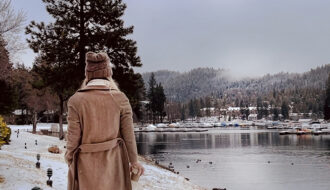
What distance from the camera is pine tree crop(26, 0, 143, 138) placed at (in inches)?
1079

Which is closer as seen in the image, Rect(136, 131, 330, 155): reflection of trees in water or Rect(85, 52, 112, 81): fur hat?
Rect(85, 52, 112, 81): fur hat

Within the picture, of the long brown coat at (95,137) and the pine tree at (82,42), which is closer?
the long brown coat at (95,137)

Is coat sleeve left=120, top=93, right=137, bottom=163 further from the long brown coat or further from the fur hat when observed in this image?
the fur hat

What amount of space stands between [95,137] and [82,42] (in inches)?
942

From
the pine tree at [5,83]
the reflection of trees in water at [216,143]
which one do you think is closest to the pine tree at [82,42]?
the pine tree at [5,83]

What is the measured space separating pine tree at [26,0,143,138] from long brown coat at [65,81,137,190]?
22.8 meters

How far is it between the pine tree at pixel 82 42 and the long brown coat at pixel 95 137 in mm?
22784

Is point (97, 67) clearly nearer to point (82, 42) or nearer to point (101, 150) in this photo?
point (101, 150)

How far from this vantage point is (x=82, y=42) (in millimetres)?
27719

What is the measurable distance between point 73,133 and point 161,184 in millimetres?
14687

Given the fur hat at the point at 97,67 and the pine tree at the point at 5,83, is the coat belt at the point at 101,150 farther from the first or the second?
the pine tree at the point at 5,83

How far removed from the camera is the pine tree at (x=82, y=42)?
89.9ft

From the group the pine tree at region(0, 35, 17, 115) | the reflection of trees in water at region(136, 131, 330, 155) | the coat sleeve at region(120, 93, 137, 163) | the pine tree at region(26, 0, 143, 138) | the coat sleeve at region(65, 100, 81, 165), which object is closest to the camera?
the coat sleeve at region(65, 100, 81, 165)

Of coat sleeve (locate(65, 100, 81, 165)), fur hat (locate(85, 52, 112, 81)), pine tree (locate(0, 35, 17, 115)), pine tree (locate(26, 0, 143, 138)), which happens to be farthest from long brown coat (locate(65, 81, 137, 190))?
pine tree (locate(26, 0, 143, 138))
